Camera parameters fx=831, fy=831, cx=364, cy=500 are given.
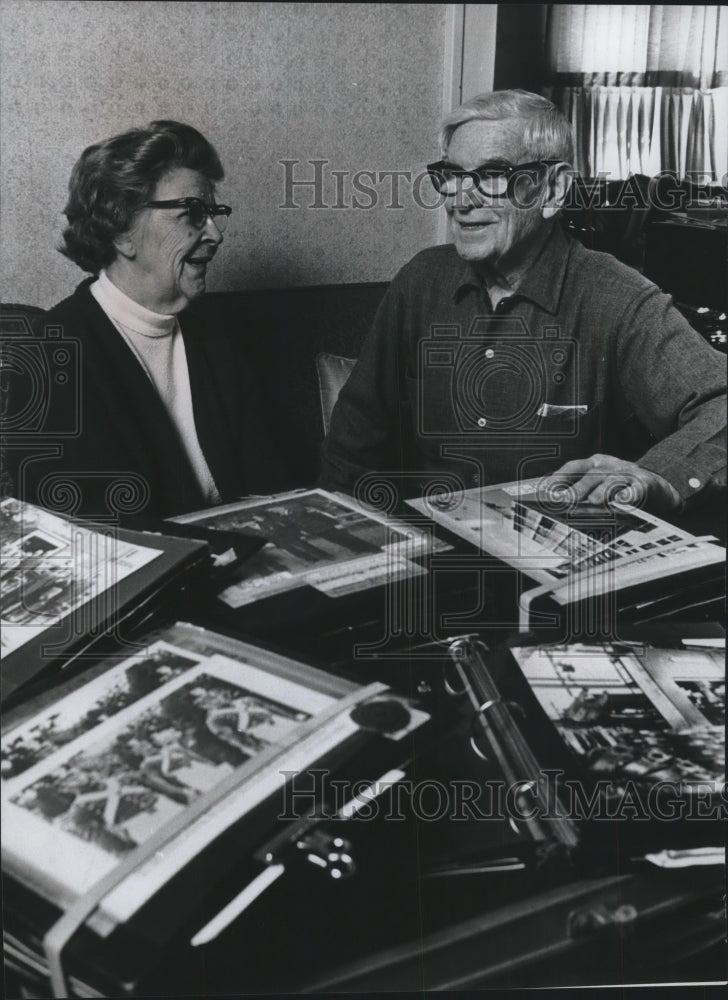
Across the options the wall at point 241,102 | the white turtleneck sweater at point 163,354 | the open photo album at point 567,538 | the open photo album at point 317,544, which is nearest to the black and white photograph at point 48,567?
the open photo album at point 317,544

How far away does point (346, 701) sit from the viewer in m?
0.66

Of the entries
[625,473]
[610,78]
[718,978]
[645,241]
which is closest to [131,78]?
[610,78]

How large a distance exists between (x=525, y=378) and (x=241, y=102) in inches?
25.2

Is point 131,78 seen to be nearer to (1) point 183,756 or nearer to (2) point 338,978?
(1) point 183,756

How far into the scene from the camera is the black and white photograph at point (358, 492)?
0.59m

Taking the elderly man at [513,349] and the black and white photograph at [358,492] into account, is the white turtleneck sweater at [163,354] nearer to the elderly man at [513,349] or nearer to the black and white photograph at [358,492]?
the black and white photograph at [358,492]

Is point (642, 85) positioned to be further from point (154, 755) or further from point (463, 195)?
point (154, 755)

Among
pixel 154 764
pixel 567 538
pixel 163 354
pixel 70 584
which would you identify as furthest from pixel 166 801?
pixel 163 354

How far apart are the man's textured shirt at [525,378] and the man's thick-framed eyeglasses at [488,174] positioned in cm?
11

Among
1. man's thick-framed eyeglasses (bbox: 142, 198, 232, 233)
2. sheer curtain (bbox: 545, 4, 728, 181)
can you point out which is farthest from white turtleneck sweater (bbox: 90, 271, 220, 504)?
sheer curtain (bbox: 545, 4, 728, 181)

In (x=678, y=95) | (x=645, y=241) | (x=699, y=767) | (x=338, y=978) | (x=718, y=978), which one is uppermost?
(x=678, y=95)

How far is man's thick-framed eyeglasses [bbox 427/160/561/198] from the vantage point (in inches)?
52.5

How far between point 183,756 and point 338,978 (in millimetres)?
191

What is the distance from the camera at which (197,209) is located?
1405 millimetres
